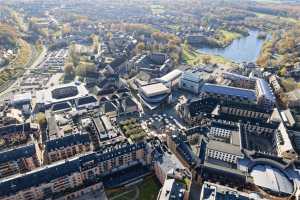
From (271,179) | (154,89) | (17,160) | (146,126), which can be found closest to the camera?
(271,179)

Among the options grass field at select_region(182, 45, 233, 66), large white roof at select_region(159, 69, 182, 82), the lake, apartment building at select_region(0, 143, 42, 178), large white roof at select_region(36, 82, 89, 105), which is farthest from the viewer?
the lake

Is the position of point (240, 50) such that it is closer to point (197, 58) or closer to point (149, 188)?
point (197, 58)

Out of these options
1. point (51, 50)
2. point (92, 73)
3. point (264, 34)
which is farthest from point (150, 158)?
point (264, 34)

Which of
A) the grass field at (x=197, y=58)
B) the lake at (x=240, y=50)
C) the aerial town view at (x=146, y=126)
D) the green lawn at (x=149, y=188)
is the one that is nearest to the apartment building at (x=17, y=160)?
the aerial town view at (x=146, y=126)

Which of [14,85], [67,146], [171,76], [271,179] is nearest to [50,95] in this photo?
[14,85]

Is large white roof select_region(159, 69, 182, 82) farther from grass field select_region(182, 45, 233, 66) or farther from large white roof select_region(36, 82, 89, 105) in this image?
large white roof select_region(36, 82, 89, 105)

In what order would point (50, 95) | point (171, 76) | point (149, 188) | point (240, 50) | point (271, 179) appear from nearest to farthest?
point (271, 179) → point (149, 188) → point (50, 95) → point (171, 76) → point (240, 50)

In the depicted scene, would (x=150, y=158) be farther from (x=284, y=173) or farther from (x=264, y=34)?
(x=264, y=34)

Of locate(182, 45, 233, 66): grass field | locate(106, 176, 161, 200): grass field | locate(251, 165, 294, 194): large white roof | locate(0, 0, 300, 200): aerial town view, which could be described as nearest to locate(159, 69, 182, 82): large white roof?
locate(0, 0, 300, 200): aerial town view
